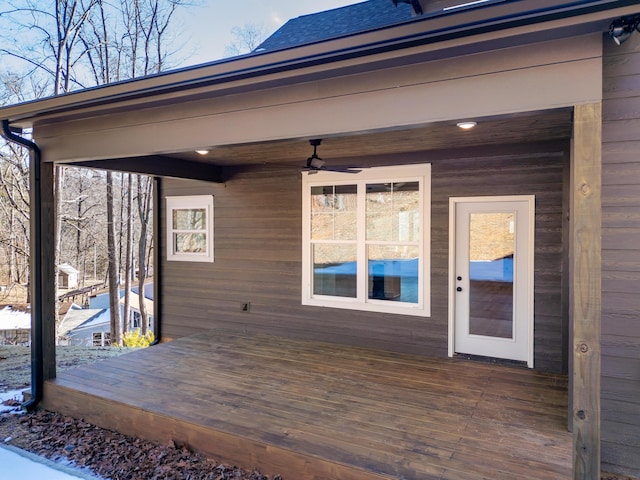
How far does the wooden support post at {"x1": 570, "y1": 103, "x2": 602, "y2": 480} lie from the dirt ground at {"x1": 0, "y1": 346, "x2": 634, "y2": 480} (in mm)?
1044

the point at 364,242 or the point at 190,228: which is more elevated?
the point at 190,228

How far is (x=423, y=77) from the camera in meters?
2.56

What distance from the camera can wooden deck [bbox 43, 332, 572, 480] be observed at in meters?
2.80

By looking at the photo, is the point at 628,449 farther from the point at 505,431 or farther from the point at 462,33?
the point at 462,33

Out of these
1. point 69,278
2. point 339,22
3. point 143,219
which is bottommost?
point 69,278

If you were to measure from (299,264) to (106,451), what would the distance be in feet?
10.7

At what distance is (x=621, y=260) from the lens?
9.55ft

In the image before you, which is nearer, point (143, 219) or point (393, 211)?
point (393, 211)

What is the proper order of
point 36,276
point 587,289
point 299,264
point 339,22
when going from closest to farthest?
1. point 587,289
2. point 36,276
3. point 299,264
4. point 339,22

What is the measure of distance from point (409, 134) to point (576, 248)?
2245 millimetres

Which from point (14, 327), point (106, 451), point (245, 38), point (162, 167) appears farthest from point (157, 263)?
point (245, 38)

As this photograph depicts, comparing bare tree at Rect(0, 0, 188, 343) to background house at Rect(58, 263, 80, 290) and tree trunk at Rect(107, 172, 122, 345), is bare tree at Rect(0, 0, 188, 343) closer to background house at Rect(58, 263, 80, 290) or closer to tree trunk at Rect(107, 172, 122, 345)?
tree trunk at Rect(107, 172, 122, 345)

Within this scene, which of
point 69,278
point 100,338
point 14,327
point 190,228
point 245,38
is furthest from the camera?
point 69,278

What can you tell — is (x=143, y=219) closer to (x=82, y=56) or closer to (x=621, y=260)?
(x=82, y=56)
